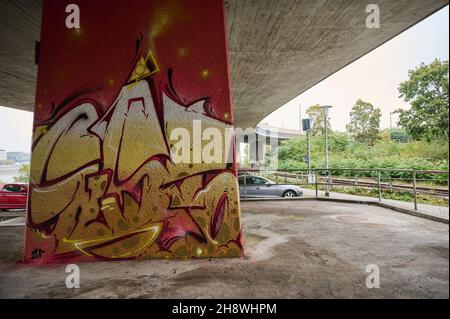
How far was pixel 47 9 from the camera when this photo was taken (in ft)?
13.3

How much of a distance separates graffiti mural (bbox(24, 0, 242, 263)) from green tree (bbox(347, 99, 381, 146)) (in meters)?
42.9

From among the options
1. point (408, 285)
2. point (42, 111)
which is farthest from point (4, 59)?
point (408, 285)

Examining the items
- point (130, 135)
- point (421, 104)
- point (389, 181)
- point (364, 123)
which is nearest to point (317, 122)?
point (364, 123)

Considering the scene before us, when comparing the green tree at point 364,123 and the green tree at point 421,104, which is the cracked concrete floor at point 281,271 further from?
the green tree at point 364,123

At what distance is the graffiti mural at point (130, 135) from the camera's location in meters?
3.76

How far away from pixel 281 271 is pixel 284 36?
669 cm

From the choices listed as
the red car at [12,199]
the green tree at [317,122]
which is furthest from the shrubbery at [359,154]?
the red car at [12,199]

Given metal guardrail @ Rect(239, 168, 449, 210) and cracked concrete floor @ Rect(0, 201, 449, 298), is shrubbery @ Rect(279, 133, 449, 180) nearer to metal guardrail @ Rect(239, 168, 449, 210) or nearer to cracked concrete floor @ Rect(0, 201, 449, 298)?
metal guardrail @ Rect(239, 168, 449, 210)

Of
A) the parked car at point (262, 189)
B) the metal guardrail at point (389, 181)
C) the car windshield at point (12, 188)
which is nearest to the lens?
the metal guardrail at point (389, 181)

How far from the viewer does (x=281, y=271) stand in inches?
126

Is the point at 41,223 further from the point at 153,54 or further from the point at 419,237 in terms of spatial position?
the point at 419,237

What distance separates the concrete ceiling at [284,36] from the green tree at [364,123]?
113 feet

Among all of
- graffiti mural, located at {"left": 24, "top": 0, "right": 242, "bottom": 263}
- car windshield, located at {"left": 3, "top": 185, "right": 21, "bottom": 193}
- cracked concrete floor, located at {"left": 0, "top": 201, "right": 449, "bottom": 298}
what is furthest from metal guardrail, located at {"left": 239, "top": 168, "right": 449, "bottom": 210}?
car windshield, located at {"left": 3, "top": 185, "right": 21, "bottom": 193}

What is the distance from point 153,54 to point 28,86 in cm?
1062
